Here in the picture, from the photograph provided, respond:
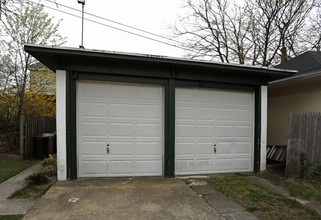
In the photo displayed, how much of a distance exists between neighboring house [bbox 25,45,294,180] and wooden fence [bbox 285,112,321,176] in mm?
731

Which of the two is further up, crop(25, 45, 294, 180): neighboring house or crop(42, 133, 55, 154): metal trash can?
crop(25, 45, 294, 180): neighboring house

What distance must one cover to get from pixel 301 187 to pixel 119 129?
4.50m

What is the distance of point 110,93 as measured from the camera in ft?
14.7

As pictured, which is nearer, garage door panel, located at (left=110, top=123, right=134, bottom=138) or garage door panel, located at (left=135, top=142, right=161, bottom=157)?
garage door panel, located at (left=110, top=123, right=134, bottom=138)

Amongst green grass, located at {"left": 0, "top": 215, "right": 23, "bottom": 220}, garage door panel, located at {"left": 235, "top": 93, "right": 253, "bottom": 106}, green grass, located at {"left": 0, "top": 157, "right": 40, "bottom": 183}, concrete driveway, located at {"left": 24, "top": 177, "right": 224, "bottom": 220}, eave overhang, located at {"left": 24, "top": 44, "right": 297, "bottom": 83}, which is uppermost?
eave overhang, located at {"left": 24, "top": 44, "right": 297, "bottom": 83}

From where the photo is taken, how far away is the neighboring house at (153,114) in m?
4.13

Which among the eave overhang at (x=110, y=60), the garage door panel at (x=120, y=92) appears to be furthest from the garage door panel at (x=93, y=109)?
the eave overhang at (x=110, y=60)

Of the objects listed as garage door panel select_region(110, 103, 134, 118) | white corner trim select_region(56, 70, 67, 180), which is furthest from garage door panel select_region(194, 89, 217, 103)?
white corner trim select_region(56, 70, 67, 180)

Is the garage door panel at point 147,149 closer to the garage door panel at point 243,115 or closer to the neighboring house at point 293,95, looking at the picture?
the garage door panel at point 243,115

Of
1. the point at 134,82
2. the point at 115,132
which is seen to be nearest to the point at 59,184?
the point at 115,132

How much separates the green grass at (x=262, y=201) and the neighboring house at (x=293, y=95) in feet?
13.0

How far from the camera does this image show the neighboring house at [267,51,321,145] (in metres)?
5.91

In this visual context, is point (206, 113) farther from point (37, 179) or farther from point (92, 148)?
point (37, 179)

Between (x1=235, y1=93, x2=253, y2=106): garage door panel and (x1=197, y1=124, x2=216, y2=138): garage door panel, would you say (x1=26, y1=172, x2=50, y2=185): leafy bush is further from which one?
(x1=235, y1=93, x2=253, y2=106): garage door panel
